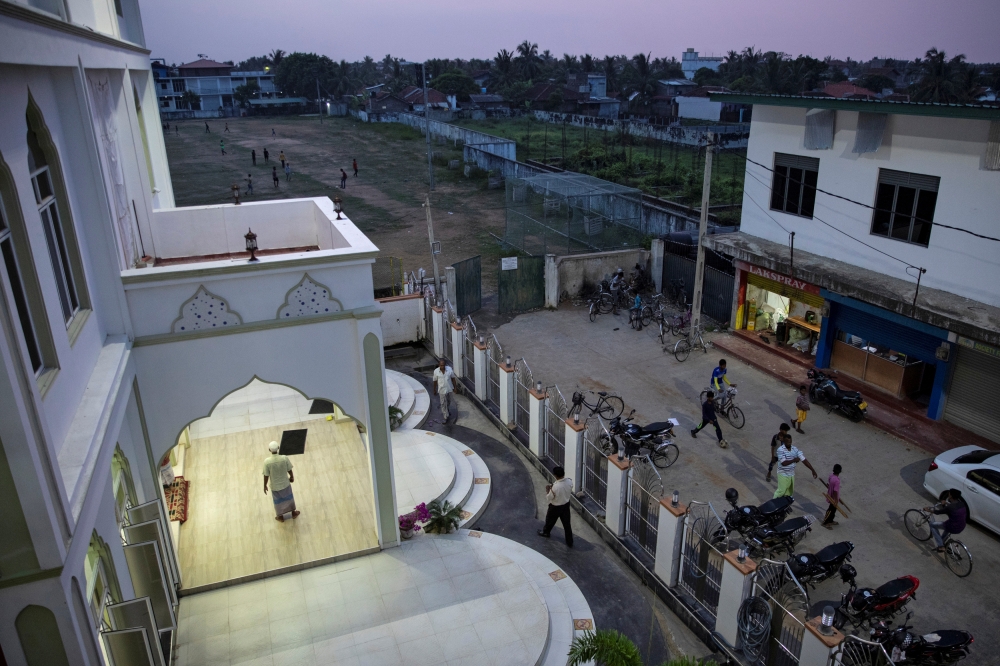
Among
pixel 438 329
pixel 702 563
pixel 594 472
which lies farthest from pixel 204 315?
pixel 438 329

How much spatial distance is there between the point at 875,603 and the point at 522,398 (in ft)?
22.7

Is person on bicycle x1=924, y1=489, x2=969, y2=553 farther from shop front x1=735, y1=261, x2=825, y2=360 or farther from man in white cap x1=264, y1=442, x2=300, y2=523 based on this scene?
man in white cap x1=264, y1=442, x2=300, y2=523

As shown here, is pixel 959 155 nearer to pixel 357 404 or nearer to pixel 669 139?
pixel 357 404

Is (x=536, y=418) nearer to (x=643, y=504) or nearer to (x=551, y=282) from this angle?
(x=643, y=504)

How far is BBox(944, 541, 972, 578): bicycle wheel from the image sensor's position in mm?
9891

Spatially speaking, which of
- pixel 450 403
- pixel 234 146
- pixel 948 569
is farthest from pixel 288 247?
pixel 234 146

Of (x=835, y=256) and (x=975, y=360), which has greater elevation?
(x=835, y=256)

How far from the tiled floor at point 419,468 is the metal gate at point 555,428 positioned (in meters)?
1.81

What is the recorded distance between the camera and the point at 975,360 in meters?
13.4

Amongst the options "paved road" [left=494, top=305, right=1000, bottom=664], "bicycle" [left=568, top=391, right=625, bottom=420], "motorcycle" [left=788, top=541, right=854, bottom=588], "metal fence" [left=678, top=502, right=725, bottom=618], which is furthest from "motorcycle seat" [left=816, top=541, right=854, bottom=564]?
"bicycle" [left=568, top=391, right=625, bottom=420]

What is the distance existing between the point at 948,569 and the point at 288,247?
11539mm

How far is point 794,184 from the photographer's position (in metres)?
16.9

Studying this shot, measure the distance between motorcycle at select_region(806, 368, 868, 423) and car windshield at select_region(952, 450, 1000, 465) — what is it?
2784 millimetres

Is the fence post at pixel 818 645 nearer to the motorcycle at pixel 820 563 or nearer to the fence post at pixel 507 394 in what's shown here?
the motorcycle at pixel 820 563
